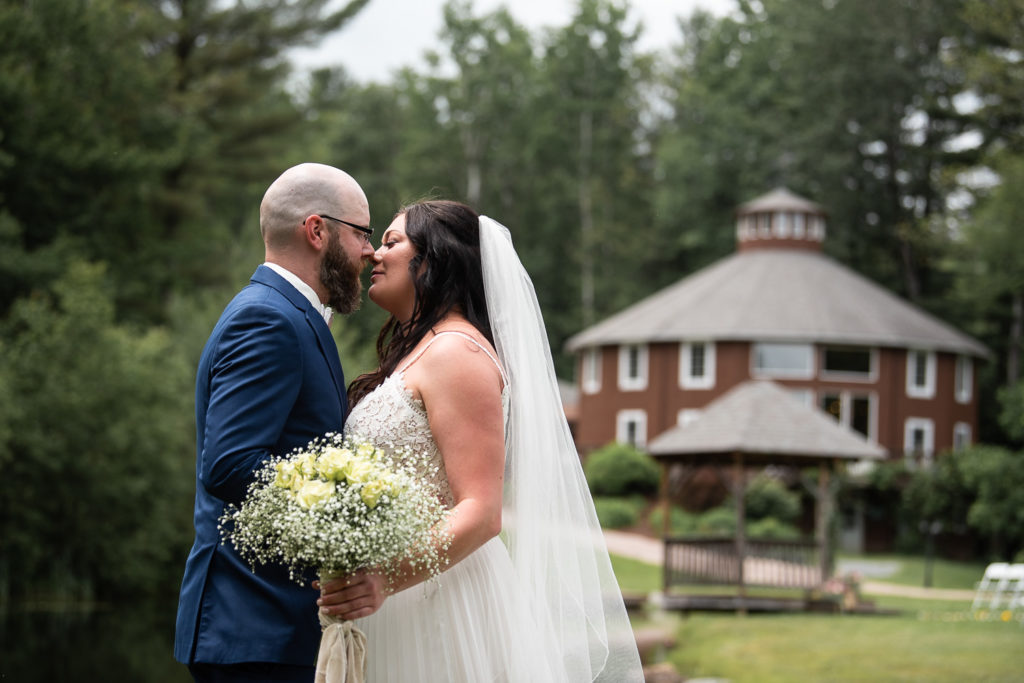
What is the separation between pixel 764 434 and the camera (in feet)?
77.6

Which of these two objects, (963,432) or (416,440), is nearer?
(416,440)

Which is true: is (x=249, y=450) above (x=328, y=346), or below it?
below

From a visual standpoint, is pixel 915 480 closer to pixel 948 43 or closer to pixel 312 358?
pixel 948 43

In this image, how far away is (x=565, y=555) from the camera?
4992 mm

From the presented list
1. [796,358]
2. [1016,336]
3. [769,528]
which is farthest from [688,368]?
[1016,336]

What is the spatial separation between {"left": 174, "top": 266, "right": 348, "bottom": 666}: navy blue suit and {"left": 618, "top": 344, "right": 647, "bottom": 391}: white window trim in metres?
42.7

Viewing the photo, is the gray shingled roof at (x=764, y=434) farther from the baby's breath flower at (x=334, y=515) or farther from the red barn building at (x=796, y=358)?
the red barn building at (x=796, y=358)

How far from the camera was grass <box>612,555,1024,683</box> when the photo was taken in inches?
584

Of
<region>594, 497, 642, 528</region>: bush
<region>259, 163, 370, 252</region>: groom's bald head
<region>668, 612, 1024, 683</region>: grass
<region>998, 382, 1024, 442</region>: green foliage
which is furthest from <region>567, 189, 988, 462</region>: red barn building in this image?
<region>259, 163, 370, 252</region>: groom's bald head

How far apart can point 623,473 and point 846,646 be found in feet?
73.5

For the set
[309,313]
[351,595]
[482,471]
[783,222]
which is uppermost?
[783,222]

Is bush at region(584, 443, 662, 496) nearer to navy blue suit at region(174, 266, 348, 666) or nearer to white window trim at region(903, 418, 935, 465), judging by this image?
white window trim at region(903, 418, 935, 465)

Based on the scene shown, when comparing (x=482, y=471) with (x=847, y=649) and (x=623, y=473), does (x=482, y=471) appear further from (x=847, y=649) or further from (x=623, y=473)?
(x=623, y=473)

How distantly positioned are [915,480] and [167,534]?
900 inches
